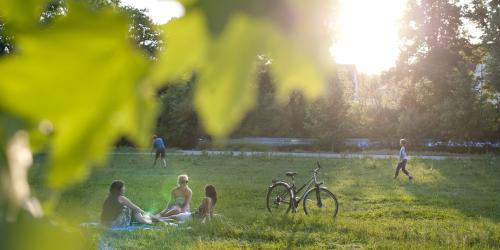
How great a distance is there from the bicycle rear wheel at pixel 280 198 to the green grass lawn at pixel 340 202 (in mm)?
390

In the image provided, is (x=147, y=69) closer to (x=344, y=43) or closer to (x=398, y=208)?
(x=344, y=43)

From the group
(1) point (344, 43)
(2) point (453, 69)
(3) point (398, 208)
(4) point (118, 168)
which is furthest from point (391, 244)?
(2) point (453, 69)

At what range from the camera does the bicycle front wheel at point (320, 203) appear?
33.1 ft

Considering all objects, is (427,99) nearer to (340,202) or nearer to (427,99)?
(427,99)

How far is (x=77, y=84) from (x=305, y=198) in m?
9.90

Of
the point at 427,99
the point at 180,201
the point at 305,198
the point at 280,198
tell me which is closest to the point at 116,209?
the point at 180,201

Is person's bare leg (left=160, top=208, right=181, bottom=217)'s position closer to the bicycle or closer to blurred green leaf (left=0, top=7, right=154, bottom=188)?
the bicycle

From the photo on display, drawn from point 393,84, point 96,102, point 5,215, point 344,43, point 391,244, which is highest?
point 393,84

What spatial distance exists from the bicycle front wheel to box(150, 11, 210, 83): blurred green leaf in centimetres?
954

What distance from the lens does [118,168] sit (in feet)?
61.7

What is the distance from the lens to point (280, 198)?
10.5 metres

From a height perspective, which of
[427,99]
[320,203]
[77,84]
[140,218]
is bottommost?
[140,218]

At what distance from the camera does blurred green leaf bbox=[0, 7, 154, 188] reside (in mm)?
409

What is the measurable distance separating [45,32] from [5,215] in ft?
0.73
